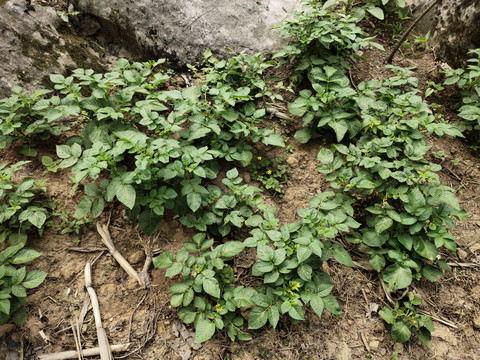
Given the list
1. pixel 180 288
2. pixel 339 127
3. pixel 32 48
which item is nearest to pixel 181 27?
pixel 32 48

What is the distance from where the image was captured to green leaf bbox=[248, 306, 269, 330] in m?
2.36

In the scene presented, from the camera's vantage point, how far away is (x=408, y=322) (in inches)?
103

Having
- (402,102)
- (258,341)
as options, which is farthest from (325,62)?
(258,341)

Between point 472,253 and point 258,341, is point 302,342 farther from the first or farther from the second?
point 472,253

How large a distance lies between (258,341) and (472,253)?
2.42 metres

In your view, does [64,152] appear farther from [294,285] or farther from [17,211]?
[294,285]

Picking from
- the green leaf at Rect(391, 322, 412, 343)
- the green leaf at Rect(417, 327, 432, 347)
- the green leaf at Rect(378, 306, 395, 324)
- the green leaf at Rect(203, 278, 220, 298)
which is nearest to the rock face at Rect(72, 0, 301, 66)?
the green leaf at Rect(203, 278, 220, 298)

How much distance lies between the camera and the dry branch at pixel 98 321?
2.38 metres

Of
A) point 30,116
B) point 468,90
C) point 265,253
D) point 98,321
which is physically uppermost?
point 468,90

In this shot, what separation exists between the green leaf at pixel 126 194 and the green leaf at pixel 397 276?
7.91 ft

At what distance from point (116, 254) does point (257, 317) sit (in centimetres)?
149

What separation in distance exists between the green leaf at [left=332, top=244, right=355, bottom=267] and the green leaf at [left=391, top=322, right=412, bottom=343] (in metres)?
0.69

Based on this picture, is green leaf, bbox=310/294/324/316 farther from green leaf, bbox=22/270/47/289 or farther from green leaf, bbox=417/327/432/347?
green leaf, bbox=22/270/47/289

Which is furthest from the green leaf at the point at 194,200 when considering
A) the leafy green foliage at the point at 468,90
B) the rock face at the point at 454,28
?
the rock face at the point at 454,28
